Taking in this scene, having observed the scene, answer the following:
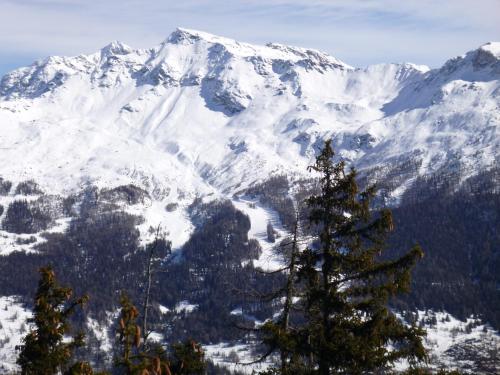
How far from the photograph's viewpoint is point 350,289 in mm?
28375

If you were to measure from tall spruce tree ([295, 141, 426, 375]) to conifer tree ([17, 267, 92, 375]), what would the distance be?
13439mm

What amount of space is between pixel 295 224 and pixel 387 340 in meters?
7.74

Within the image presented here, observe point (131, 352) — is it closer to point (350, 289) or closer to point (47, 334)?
point (350, 289)

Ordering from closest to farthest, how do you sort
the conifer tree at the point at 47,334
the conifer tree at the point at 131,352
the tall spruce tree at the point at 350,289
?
the conifer tree at the point at 131,352 → the tall spruce tree at the point at 350,289 → the conifer tree at the point at 47,334

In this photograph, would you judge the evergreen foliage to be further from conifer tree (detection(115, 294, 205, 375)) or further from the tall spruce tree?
conifer tree (detection(115, 294, 205, 375))

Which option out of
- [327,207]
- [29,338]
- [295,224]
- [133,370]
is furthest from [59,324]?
[327,207]

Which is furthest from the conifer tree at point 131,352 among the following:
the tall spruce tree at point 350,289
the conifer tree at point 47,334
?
the conifer tree at point 47,334

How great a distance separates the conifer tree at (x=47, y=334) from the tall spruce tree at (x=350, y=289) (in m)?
13.4

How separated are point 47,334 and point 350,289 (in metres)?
17.6

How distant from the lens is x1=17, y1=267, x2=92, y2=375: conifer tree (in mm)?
35312

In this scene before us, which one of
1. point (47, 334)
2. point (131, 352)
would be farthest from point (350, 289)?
point (47, 334)

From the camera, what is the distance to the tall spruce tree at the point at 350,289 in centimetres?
2725

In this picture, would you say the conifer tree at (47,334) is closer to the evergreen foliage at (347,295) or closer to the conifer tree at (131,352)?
the conifer tree at (131,352)

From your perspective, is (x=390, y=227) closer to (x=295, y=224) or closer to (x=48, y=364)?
(x=295, y=224)
